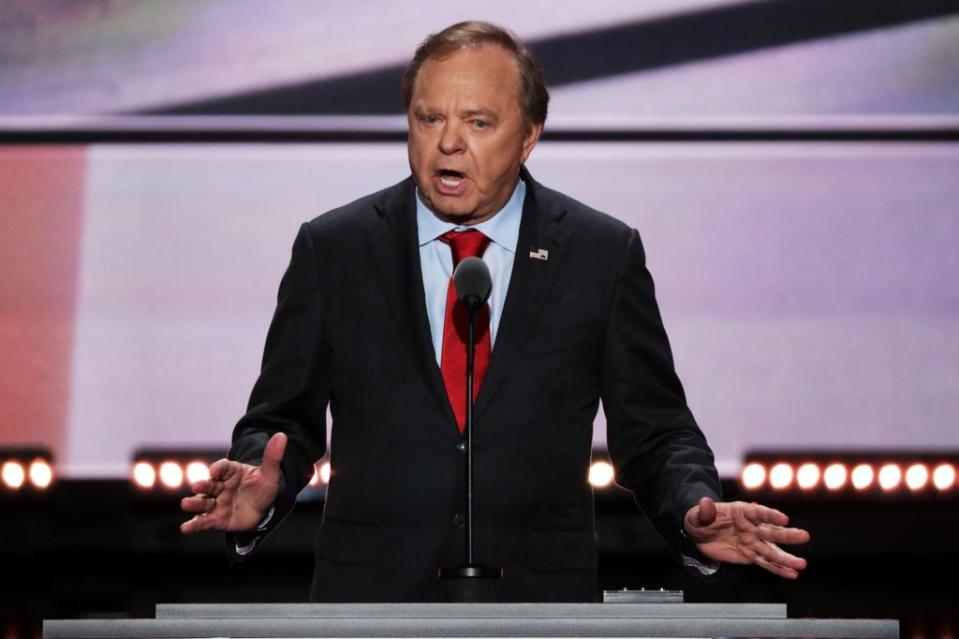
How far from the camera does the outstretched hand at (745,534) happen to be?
1.94 m

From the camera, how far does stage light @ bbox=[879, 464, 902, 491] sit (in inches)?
168

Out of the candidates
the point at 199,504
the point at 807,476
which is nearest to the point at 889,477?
the point at 807,476

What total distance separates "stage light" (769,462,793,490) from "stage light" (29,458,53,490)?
208 centimetres

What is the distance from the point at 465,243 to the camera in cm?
260

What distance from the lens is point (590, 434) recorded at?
8.51ft

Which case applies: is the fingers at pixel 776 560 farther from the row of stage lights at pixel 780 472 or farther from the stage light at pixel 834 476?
the stage light at pixel 834 476

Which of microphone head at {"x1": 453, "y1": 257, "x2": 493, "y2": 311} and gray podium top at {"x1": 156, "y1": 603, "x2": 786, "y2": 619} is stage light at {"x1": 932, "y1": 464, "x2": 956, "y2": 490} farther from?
gray podium top at {"x1": 156, "y1": 603, "x2": 786, "y2": 619}

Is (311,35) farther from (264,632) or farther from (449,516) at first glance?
(264,632)

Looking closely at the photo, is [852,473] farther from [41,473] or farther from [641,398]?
[41,473]

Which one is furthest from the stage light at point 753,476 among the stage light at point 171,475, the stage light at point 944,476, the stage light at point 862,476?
the stage light at point 171,475

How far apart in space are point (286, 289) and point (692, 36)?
2.08 metres

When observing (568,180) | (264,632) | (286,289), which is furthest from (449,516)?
(568,180)

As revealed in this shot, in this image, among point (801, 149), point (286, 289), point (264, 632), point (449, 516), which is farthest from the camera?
point (801, 149)

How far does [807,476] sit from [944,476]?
0.41 meters
